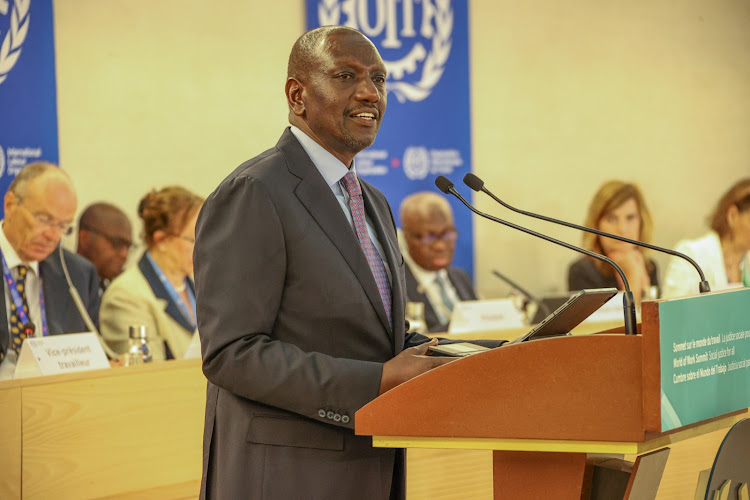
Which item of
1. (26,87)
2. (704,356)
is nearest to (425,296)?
(26,87)

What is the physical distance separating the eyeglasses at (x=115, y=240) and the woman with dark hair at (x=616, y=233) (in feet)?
9.22

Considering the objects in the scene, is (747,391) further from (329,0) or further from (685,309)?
(329,0)

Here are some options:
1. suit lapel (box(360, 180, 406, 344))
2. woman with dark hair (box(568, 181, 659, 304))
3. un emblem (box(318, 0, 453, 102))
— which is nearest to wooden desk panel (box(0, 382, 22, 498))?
suit lapel (box(360, 180, 406, 344))

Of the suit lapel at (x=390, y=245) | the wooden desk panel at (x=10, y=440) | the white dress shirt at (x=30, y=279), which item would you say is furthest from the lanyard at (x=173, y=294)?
the suit lapel at (x=390, y=245)

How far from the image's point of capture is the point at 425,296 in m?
→ 5.72

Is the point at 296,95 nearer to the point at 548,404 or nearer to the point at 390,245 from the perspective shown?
the point at 390,245

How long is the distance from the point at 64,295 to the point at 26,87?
111 centimetres

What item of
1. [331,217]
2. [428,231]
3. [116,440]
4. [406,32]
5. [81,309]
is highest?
[406,32]

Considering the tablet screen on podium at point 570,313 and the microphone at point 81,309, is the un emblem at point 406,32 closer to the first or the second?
the microphone at point 81,309

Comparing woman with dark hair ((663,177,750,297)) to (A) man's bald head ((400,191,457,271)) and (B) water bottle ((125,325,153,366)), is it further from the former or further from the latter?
(B) water bottle ((125,325,153,366))

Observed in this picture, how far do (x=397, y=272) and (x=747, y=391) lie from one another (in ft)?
2.22

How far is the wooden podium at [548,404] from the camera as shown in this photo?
1388 millimetres

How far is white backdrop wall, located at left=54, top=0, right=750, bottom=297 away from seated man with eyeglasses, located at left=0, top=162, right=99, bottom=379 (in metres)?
0.47

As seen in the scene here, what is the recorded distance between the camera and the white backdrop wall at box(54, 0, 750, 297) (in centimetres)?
531
